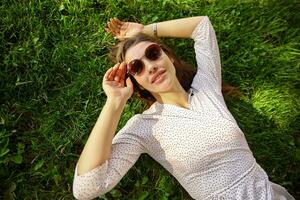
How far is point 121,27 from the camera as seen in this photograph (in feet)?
14.5

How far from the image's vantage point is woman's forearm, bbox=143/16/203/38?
14.0 feet

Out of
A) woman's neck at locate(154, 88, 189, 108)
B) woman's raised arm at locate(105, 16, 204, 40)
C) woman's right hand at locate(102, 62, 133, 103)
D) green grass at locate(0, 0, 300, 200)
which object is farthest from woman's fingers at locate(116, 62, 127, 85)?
green grass at locate(0, 0, 300, 200)

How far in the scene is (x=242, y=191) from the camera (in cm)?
367

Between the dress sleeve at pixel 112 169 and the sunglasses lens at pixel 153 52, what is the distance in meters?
0.55

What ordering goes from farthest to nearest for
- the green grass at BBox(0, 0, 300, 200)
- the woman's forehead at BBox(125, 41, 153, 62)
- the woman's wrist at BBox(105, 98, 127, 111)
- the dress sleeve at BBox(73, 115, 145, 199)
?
1. the green grass at BBox(0, 0, 300, 200)
2. the woman's forehead at BBox(125, 41, 153, 62)
3. the woman's wrist at BBox(105, 98, 127, 111)
4. the dress sleeve at BBox(73, 115, 145, 199)

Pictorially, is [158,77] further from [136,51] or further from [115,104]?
[115,104]

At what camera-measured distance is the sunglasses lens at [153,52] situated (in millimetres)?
3680

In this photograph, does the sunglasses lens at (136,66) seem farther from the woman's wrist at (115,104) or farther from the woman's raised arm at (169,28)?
the woman's raised arm at (169,28)

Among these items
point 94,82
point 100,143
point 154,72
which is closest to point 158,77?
point 154,72

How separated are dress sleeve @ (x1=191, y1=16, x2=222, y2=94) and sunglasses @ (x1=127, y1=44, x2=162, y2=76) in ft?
1.68

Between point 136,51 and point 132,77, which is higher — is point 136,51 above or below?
above

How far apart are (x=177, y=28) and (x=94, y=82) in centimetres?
98

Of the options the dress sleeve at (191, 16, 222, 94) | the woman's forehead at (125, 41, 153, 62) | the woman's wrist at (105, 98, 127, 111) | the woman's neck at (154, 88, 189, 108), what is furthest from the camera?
the dress sleeve at (191, 16, 222, 94)

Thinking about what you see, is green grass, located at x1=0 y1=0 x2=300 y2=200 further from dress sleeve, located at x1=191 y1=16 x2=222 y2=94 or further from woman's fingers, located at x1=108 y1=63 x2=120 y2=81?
woman's fingers, located at x1=108 y1=63 x2=120 y2=81
